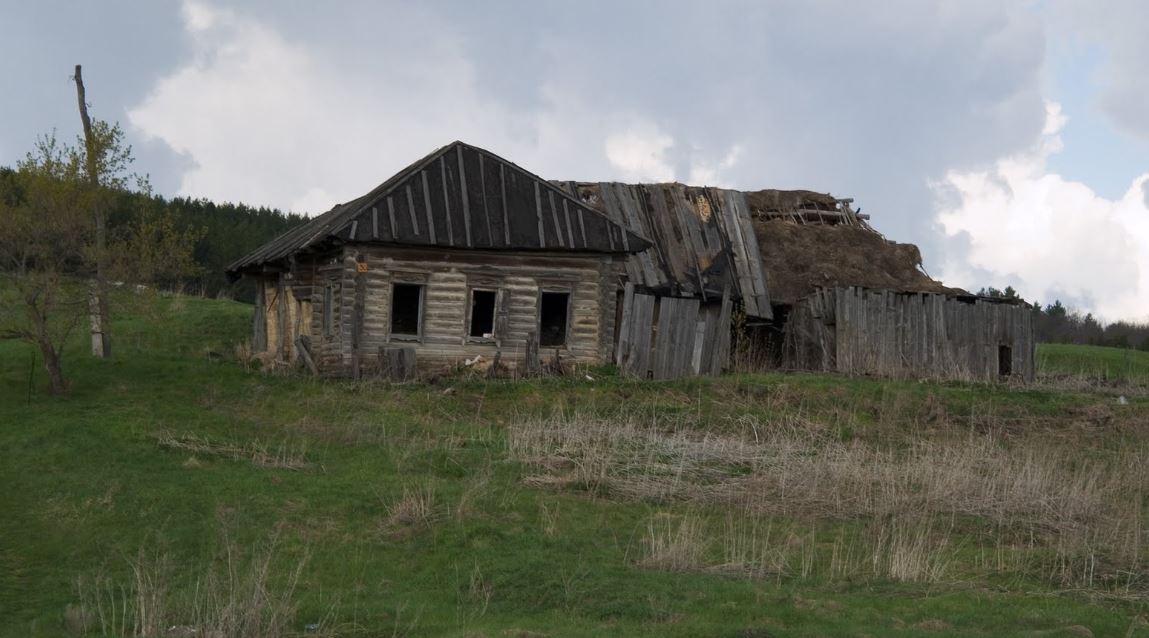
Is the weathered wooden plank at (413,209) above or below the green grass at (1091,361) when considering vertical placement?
above

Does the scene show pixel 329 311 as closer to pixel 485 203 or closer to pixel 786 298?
pixel 485 203

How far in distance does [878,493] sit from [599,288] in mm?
11608

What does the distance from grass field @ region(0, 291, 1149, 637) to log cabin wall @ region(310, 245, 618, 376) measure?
A: 240 centimetres

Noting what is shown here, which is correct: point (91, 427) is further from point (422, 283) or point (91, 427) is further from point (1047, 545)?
point (1047, 545)

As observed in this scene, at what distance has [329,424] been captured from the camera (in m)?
18.5

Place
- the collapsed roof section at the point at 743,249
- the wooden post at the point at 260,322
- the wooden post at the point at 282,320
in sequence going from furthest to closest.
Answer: the wooden post at the point at 260,322, the collapsed roof section at the point at 743,249, the wooden post at the point at 282,320

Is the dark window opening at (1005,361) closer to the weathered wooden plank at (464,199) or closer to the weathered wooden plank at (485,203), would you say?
the weathered wooden plank at (485,203)

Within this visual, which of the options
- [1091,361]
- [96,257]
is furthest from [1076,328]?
[96,257]

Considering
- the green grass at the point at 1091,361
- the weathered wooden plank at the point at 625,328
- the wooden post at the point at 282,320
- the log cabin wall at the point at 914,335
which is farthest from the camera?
the green grass at the point at 1091,361

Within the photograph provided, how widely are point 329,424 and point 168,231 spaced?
6.75 m

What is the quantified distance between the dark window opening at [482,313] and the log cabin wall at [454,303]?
812 mm

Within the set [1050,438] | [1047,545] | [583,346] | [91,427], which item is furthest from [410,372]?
[1047,545]

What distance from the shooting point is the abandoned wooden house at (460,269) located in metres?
23.6

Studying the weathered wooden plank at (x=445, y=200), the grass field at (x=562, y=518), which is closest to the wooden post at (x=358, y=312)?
the weathered wooden plank at (x=445, y=200)
